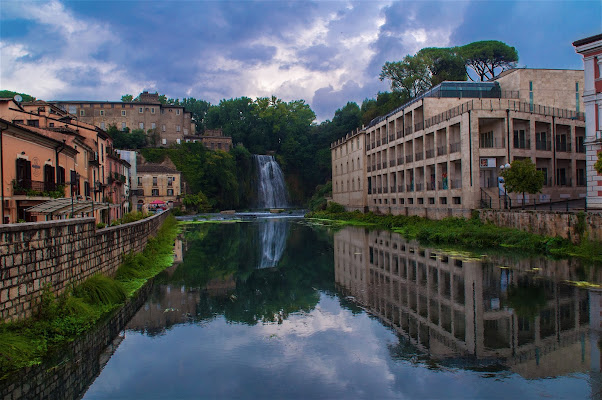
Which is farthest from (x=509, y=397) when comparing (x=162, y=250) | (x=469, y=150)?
(x=469, y=150)

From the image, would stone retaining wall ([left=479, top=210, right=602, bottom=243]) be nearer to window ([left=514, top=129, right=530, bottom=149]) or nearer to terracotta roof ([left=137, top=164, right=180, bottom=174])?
window ([left=514, top=129, right=530, bottom=149])

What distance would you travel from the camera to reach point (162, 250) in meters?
23.3

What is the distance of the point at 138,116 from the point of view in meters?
76.5

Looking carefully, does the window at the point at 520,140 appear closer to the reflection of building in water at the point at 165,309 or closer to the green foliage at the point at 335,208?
the reflection of building in water at the point at 165,309

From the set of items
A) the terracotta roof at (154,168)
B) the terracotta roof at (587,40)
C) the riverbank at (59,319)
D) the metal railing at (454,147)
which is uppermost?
the terracotta roof at (587,40)

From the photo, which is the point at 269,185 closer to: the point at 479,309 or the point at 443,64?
the point at 443,64

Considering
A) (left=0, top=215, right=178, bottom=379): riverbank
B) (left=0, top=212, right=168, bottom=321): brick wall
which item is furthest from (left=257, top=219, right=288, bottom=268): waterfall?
(left=0, top=212, right=168, bottom=321): brick wall

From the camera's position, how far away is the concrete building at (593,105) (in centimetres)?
2233

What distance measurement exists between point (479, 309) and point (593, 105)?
1755 centimetres

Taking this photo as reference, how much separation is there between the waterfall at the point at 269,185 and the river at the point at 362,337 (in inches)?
2500

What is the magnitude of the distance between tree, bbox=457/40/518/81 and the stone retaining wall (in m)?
52.9

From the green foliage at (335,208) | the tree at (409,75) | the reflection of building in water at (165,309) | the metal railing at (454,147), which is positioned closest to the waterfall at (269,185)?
the green foliage at (335,208)

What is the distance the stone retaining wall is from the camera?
737 inches

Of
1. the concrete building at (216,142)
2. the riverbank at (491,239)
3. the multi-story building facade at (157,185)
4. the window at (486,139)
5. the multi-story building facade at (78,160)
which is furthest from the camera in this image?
the concrete building at (216,142)
